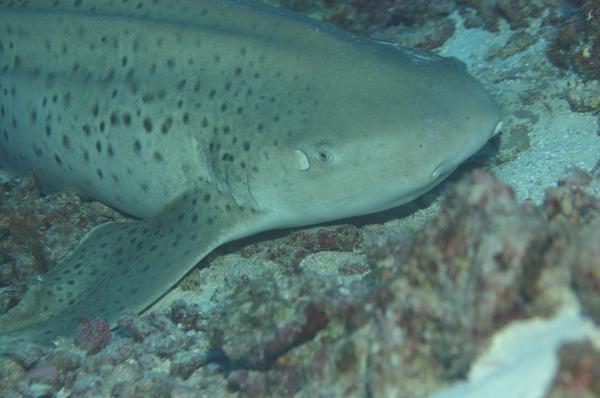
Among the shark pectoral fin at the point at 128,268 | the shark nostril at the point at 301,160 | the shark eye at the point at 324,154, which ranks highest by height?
the shark eye at the point at 324,154

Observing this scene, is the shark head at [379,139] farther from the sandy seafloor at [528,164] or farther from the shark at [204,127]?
the sandy seafloor at [528,164]

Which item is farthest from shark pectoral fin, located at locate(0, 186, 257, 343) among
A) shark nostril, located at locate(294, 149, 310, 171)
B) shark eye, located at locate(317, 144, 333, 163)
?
shark eye, located at locate(317, 144, 333, 163)

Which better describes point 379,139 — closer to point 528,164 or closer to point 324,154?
point 324,154

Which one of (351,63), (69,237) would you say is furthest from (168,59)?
(69,237)

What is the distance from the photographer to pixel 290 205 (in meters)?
4.23

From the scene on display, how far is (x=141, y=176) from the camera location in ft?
16.3

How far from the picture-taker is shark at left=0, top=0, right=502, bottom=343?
3816mm

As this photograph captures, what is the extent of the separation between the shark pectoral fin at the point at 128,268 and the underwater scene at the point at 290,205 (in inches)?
0.8

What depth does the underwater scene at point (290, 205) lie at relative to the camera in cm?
210

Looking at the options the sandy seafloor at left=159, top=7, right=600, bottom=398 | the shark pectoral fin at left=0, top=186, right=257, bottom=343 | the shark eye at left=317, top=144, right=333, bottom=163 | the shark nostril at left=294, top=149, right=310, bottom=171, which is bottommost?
the shark pectoral fin at left=0, top=186, right=257, bottom=343

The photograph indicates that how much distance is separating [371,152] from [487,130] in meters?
0.73

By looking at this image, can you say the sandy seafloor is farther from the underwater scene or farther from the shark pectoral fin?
the shark pectoral fin

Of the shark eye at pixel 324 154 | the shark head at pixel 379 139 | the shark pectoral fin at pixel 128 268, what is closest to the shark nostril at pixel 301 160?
the shark head at pixel 379 139

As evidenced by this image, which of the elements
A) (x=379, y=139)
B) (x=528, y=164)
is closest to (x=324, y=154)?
(x=379, y=139)
